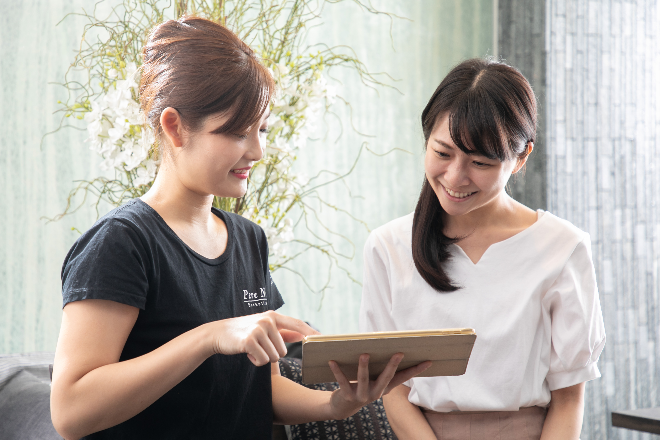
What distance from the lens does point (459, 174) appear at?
142 cm

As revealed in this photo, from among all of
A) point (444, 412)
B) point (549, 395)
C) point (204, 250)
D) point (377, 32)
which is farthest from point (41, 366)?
point (377, 32)

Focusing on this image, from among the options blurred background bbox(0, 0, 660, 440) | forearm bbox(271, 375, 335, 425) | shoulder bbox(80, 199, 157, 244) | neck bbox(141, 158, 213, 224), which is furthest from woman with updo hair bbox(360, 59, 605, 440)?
blurred background bbox(0, 0, 660, 440)

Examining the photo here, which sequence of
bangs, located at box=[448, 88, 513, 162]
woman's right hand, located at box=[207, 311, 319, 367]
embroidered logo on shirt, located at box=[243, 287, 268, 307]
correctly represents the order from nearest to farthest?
woman's right hand, located at box=[207, 311, 319, 367] → embroidered logo on shirt, located at box=[243, 287, 268, 307] → bangs, located at box=[448, 88, 513, 162]

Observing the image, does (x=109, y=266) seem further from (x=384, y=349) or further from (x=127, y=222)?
(x=384, y=349)

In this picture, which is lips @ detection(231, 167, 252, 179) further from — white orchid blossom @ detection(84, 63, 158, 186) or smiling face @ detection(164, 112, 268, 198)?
white orchid blossom @ detection(84, 63, 158, 186)

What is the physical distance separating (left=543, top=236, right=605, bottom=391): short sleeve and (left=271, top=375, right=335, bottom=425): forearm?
21.9 inches

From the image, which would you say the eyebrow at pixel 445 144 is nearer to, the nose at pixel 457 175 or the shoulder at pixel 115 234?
the nose at pixel 457 175

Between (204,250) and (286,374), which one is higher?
(204,250)

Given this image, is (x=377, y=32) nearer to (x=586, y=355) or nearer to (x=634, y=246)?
(x=634, y=246)

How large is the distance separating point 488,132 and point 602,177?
1628mm

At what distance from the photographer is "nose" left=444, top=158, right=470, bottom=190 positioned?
1416mm

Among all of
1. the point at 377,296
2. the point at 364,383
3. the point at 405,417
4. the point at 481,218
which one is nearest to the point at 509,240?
the point at 481,218

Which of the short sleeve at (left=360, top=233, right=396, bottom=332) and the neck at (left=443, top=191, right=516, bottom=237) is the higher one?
the neck at (left=443, top=191, right=516, bottom=237)

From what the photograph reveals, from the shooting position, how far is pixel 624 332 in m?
2.76
